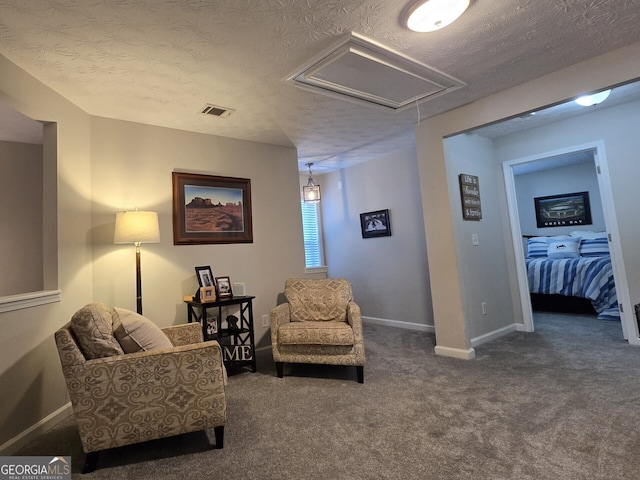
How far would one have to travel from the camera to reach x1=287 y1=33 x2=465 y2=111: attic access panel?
1997 mm

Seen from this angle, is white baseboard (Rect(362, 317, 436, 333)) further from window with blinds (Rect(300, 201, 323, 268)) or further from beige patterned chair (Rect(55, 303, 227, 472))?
beige patterned chair (Rect(55, 303, 227, 472))

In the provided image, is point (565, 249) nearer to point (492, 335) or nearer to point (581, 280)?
point (581, 280)

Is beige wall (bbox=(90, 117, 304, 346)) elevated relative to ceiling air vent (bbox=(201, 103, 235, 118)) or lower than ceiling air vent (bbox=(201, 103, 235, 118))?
lower

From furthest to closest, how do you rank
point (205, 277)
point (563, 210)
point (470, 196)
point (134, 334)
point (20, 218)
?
point (563, 210)
point (470, 196)
point (20, 218)
point (205, 277)
point (134, 334)

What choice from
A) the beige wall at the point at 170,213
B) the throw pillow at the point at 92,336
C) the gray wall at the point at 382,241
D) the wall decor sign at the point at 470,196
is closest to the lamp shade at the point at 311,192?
the beige wall at the point at 170,213

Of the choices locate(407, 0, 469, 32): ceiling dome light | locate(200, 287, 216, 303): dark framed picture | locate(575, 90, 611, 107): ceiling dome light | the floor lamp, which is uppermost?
locate(407, 0, 469, 32): ceiling dome light

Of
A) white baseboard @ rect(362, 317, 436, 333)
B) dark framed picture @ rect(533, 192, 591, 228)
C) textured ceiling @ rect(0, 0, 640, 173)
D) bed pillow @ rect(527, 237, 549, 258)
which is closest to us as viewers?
textured ceiling @ rect(0, 0, 640, 173)

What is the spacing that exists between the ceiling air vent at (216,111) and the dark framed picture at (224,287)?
1.51 meters

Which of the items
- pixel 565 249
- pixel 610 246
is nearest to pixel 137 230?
pixel 610 246

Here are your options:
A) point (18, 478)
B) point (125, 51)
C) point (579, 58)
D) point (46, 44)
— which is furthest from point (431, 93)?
point (18, 478)

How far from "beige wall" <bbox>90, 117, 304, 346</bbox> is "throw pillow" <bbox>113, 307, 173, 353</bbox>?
3.45 ft

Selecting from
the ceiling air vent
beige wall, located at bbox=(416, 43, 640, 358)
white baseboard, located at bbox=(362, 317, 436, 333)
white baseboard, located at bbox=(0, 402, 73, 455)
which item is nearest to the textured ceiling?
the ceiling air vent

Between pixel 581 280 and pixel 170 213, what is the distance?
5301 mm

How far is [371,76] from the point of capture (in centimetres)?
229
